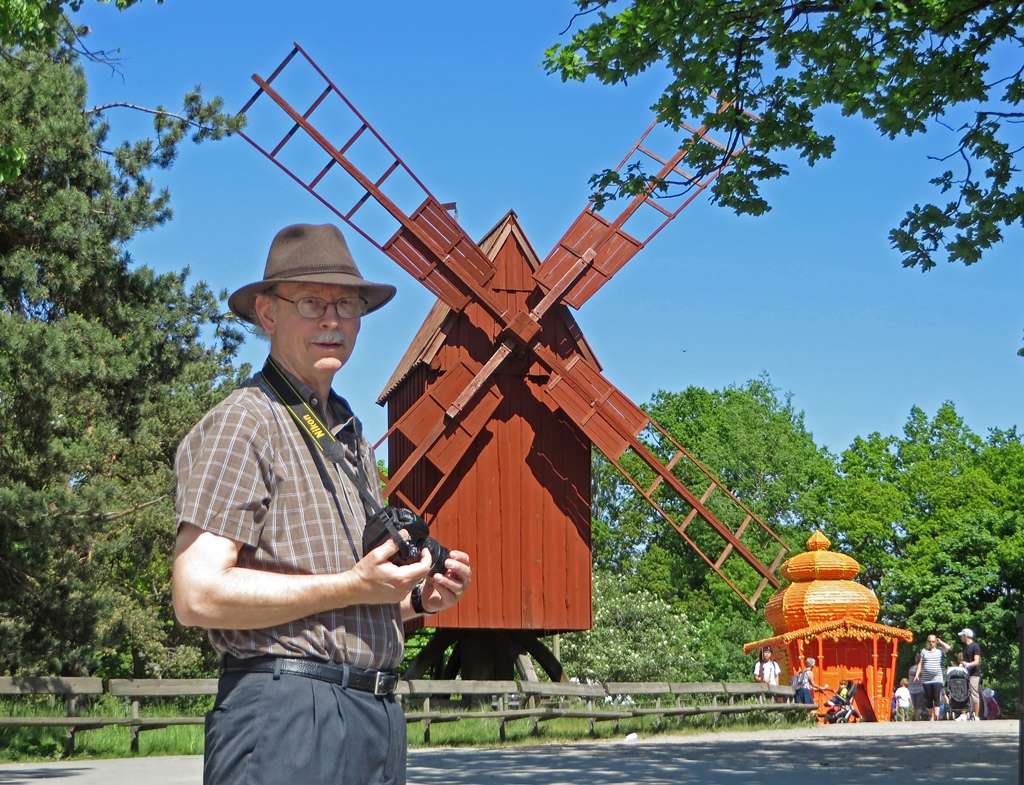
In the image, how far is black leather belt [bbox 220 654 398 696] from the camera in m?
2.82

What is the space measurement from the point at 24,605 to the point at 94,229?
536 cm

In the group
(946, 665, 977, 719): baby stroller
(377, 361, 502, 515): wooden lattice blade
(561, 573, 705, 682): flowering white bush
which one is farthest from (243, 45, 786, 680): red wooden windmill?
(561, 573, 705, 682): flowering white bush

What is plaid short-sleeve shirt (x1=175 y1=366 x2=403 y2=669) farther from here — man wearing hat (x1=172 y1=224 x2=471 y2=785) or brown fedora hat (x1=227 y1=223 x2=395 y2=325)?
brown fedora hat (x1=227 y1=223 x2=395 y2=325)

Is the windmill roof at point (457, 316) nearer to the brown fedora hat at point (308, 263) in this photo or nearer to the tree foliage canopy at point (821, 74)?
the tree foliage canopy at point (821, 74)

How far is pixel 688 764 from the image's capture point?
38.3 ft

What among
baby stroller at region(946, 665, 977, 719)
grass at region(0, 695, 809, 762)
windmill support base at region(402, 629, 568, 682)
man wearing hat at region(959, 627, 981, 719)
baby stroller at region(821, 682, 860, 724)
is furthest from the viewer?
baby stroller at region(821, 682, 860, 724)

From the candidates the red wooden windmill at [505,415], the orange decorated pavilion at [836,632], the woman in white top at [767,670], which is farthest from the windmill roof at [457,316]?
the orange decorated pavilion at [836,632]

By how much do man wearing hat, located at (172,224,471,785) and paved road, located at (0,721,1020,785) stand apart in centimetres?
735

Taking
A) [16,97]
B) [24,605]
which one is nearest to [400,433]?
[24,605]

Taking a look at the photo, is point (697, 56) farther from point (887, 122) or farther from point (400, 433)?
point (400, 433)

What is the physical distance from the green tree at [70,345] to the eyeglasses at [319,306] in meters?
11.7

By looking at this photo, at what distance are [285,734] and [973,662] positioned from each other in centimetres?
2222

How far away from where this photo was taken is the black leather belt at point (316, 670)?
9.25ft

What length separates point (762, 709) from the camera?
764 inches
